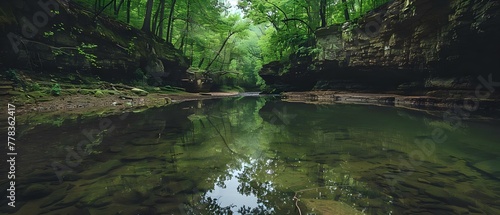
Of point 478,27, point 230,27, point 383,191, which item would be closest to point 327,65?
point 478,27

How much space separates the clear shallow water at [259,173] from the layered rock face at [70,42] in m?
8.07

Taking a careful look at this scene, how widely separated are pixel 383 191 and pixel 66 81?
15.8 meters

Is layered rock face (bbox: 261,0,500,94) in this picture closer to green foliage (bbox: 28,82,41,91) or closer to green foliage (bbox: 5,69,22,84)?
green foliage (bbox: 28,82,41,91)

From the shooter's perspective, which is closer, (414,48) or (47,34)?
(47,34)

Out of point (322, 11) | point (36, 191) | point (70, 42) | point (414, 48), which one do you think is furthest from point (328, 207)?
point (322, 11)

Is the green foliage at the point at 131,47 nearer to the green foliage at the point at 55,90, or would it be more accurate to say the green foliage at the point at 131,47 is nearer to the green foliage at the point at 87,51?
the green foliage at the point at 87,51

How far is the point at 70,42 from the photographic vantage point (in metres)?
14.5

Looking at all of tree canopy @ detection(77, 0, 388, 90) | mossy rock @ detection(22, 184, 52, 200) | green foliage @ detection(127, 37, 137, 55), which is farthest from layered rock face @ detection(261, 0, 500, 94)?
green foliage @ detection(127, 37, 137, 55)

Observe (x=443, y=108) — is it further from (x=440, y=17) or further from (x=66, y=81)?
(x=66, y=81)

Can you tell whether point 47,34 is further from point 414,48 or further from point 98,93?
Result: point 414,48

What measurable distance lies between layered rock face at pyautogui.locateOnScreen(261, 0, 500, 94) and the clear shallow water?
22.4 ft

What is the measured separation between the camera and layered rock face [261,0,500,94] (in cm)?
1089

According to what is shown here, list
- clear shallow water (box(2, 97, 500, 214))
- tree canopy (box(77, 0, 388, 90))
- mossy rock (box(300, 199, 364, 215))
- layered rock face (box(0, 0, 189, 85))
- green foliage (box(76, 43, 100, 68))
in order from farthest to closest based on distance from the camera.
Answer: tree canopy (box(77, 0, 388, 90)), green foliage (box(76, 43, 100, 68)), layered rock face (box(0, 0, 189, 85)), clear shallow water (box(2, 97, 500, 214)), mossy rock (box(300, 199, 364, 215))

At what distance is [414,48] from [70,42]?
1972 cm
